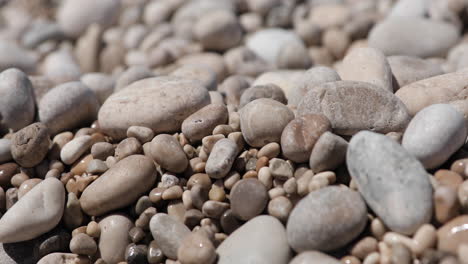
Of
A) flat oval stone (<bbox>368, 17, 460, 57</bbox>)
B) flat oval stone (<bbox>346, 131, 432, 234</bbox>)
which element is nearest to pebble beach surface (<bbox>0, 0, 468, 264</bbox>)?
flat oval stone (<bbox>346, 131, 432, 234</bbox>)

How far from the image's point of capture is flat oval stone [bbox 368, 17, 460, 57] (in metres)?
3.43

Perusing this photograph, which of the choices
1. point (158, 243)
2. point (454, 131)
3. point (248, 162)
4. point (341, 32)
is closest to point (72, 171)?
point (158, 243)

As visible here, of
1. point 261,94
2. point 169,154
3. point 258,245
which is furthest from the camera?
point 261,94

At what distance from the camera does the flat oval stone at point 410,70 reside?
8.66 ft

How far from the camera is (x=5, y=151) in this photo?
2439mm

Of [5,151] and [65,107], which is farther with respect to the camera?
[65,107]

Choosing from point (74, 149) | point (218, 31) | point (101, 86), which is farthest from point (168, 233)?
point (218, 31)

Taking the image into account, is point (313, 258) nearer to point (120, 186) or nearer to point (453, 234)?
point (453, 234)

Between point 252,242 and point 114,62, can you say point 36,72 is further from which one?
point 252,242

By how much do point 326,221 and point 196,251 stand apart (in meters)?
0.50

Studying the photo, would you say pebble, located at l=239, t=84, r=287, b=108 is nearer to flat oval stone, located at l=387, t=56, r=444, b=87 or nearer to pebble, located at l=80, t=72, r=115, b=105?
flat oval stone, located at l=387, t=56, r=444, b=87

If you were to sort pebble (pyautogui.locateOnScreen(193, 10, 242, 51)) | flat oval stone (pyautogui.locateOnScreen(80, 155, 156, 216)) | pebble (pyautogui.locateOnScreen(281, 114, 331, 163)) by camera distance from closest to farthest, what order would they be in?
1. pebble (pyautogui.locateOnScreen(281, 114, 331, 163))
2. flat oval stone (pyautogui.locateOnScreen(80, 155, 156, 216))
3. pebble (pyautogui.locateOnScreen(193, 10, 242, 51))

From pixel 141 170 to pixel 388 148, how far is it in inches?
41.2

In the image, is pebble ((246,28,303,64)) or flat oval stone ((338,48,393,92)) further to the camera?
pebble ((246,28,303,64))
